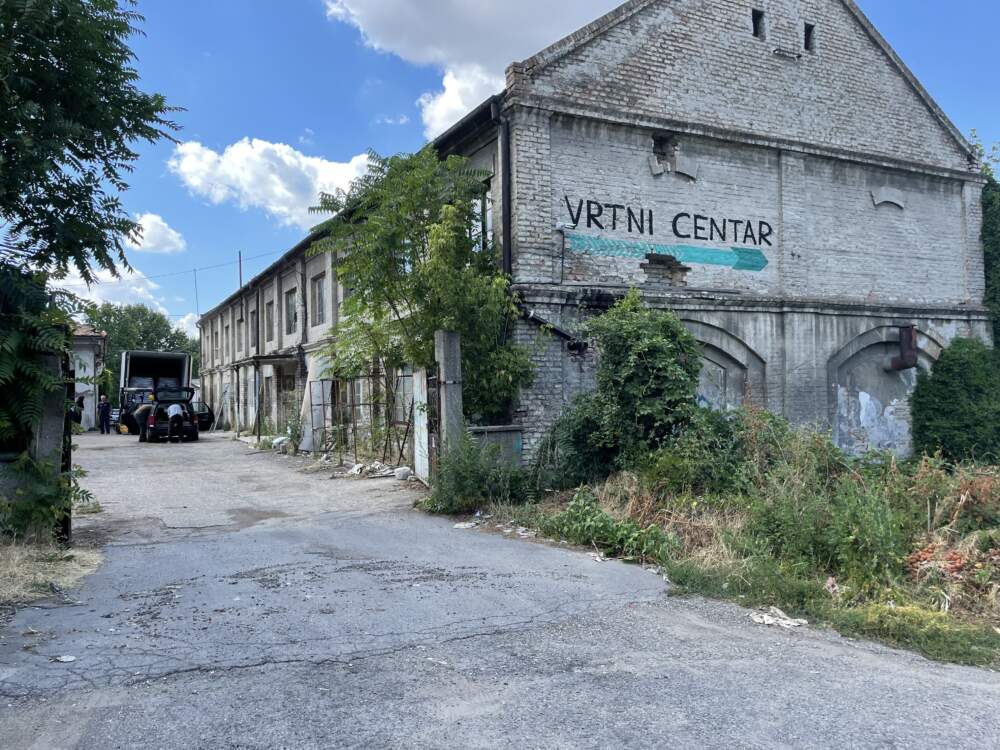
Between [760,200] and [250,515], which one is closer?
[250,515]

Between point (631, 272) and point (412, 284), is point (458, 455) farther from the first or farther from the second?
point (631, 272)

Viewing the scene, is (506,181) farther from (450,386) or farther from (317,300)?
(317,300)

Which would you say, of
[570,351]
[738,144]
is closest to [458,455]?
[570,351]

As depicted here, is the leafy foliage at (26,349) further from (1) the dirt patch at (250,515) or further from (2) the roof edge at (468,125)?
(2) the roof edge at (468,125)

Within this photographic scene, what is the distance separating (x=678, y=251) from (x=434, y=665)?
10.2m

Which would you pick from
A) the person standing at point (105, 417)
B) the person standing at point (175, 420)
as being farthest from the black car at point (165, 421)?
the person standing at point (105, 417)

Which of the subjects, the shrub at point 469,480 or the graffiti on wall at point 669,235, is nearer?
the shrub at point 469,480

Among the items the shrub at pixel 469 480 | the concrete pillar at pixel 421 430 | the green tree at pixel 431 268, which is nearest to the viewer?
the shrub at pixel 469 480

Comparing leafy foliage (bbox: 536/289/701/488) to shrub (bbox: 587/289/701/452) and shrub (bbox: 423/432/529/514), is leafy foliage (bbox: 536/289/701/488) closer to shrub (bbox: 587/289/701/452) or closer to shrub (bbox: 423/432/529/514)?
shrub (bbox: 587/289/701/452)

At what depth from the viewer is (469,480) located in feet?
31.7

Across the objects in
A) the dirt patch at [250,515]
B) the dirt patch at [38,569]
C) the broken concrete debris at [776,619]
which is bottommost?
the broken concrete debris at [776,619]

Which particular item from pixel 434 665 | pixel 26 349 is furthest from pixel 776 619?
pixel 26 349

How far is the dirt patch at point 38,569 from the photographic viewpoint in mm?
5798

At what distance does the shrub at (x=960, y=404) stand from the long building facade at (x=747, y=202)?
0.37 meters
